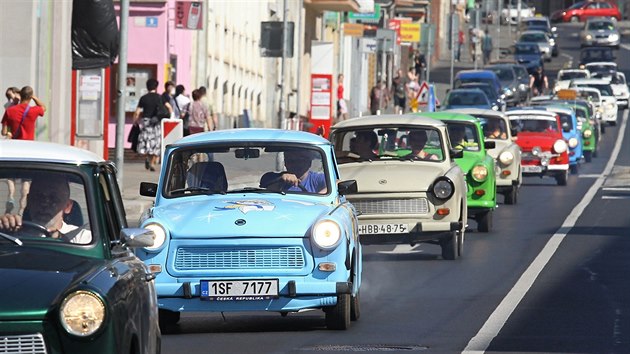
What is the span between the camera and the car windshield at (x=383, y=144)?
20.7 m

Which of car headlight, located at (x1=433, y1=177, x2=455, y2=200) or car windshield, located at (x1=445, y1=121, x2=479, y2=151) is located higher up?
car windshield, located at (x1=445, y1=121, x2=479, y2=151)

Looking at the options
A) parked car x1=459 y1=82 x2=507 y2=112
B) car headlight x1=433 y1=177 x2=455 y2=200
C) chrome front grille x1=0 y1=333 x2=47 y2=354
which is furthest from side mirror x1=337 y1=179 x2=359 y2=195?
parked car x1=459 y1=82 x2=507 y2=112

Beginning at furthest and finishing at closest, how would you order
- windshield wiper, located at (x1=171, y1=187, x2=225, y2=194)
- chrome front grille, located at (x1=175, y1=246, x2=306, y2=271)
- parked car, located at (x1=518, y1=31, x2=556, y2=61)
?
parked car, located at (x1=518, y1=31, x2=556, y2=61) < windshield wiper, located at (x1=171, y1=187, x2=225, y2=194) < chrome front grille, located at (x1=175, y1=246, x2=306, y2=271)

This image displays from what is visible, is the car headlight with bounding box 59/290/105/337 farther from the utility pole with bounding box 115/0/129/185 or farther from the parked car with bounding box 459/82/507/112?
the parked car with bounding box 459/82/507/112

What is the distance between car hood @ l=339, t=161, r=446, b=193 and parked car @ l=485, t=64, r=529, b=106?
49025 millimetres

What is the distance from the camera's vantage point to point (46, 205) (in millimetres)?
9164

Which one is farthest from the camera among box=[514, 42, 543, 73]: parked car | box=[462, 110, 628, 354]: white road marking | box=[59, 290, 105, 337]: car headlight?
box=[514, 42, 543, 73]: parked car

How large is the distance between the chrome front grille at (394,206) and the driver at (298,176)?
216 inches

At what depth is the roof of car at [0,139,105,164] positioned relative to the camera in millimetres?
9250

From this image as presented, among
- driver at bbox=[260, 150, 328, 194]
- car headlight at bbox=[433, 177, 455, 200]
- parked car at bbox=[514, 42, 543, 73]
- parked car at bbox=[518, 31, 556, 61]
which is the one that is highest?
parked car at bbox=[518, 31, 556, 61]

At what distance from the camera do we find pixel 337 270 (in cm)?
1340

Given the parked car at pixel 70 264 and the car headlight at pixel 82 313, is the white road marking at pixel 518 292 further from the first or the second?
the car headlight at pixel 82 313

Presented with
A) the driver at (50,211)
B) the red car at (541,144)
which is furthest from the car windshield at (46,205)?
the red car at (541,144)

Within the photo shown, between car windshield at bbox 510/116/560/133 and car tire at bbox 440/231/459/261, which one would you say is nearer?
car tire at bbox 440/231/459/261
